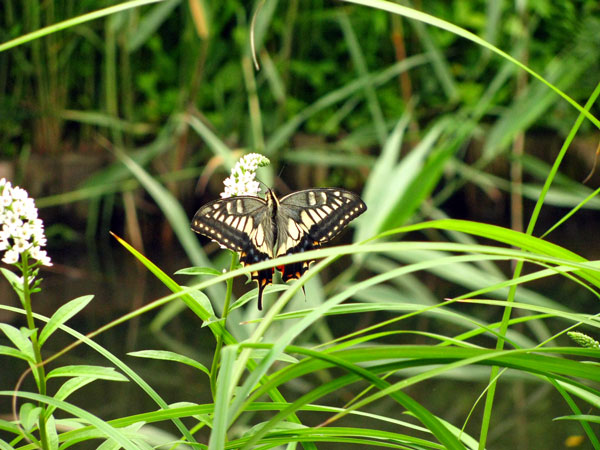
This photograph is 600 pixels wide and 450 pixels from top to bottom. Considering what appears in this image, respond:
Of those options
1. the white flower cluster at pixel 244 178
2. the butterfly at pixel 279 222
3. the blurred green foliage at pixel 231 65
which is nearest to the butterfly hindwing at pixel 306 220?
the butterfly at pixel 279 222

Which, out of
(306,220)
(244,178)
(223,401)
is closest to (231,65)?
(306,220)

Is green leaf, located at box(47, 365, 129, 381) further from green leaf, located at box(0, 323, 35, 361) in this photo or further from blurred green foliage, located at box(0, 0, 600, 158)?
blurred green foliage, located at box(0, 0, 600, 158)

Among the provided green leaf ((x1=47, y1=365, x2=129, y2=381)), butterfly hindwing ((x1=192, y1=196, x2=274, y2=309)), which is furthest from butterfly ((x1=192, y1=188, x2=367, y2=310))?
green leaf ((x1=47, y1=365, x2=129, y2=381))

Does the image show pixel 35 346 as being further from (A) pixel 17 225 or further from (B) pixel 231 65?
(B) pixel 231 65

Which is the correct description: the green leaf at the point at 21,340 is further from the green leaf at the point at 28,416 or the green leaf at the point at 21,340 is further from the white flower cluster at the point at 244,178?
the white flower cluster at the point at 244,178

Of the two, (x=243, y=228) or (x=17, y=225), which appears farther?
(x=243, y=228)
